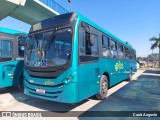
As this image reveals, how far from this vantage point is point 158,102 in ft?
26.3

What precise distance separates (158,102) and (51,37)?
509 centimetres

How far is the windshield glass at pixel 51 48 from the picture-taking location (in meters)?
6.11

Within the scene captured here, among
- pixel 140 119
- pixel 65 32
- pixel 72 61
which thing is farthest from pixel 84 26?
pixel 140 119

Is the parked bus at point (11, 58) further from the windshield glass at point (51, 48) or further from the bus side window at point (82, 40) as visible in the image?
the bus side window at point (82, 40)

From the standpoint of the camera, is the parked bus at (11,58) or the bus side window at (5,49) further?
the parked bus at (11,58)

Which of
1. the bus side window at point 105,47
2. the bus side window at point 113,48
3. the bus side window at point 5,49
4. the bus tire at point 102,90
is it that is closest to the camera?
the bus tire at point 102,90

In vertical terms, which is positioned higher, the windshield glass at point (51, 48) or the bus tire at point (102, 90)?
the windshield glass at point (51, 48)

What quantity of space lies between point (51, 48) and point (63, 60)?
0.65 m

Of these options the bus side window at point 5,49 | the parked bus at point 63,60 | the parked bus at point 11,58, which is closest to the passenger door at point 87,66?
the parked bus at point 63,60

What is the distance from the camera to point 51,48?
6.36 meters

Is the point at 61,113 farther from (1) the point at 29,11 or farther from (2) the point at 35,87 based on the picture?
(1) the point at 29,11

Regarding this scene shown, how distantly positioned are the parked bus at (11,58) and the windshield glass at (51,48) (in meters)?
1.55

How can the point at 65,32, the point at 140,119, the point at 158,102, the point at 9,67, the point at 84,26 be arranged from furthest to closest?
the point at 9,67, the point at 158,102, the point at 84,26, the point at 65,32, the point at 140,119

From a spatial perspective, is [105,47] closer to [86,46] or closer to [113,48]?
[113,48]
